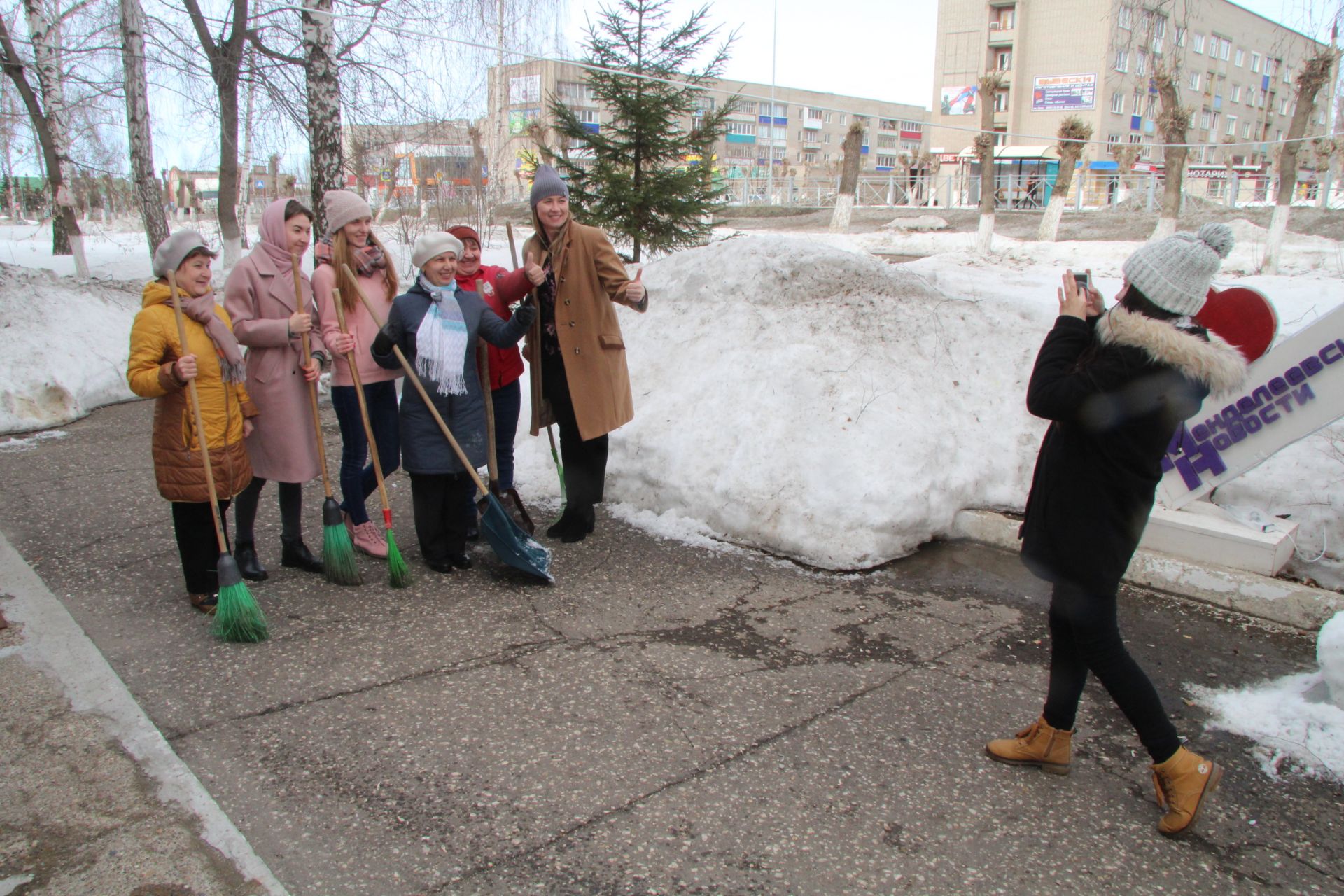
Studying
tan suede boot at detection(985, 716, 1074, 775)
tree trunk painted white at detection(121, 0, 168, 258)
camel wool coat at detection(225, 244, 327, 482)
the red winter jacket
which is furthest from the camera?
tree trunk painted white at detection(121, 0, 168, 258)

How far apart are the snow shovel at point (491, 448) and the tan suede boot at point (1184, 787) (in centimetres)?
283

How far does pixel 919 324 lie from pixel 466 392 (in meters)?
3.03

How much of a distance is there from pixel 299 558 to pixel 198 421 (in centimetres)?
98

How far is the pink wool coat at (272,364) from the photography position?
4016mm

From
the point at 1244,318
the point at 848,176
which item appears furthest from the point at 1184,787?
the point at 848,176

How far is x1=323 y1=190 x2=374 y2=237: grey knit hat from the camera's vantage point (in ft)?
13.8

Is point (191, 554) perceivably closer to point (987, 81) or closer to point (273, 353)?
point (273, 353)

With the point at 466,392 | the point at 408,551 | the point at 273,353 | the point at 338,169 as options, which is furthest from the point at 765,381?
the point at 338,169

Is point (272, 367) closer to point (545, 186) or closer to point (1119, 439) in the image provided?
point (545, 186)

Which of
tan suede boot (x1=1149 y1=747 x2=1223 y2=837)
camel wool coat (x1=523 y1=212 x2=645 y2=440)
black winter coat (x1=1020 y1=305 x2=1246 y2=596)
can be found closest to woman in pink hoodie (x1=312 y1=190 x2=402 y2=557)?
camel wool coat (x1=523 y1=212 x2=645 y2=440)

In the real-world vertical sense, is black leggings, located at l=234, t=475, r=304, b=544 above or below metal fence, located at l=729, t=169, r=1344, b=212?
below

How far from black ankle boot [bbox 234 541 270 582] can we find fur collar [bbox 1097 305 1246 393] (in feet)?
11.9

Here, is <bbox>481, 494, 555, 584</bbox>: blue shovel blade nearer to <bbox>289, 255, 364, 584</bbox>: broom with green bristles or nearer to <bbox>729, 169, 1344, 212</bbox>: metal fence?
<bbox>289, 255, 364, 584</bbox>: broom with green bristles

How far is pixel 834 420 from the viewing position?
5043 mm
